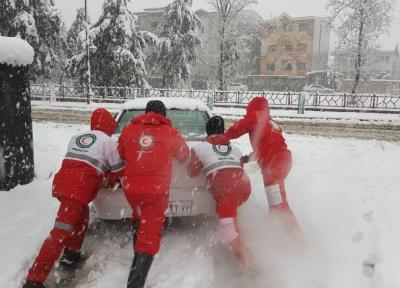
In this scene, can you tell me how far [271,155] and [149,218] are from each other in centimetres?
168

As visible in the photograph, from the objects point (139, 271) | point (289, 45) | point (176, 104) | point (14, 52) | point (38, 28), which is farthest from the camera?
point (289, 45)

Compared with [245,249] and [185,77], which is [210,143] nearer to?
[245,249]

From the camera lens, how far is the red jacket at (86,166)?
11.6 ft

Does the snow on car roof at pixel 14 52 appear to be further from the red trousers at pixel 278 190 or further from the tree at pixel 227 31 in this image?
the tree at pixel 227 31

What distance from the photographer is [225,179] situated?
13.0 ft

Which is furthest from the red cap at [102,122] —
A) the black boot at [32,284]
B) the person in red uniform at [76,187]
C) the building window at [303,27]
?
the building window at [303,27]

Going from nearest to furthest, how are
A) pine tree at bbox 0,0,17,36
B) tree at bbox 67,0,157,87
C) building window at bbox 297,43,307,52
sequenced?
tree at bbox 67,0,157,87 → pine tree at bbox 0,0,17,36 → building window at bbox 297,43,307,52

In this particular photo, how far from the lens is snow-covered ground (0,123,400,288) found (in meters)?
3.67

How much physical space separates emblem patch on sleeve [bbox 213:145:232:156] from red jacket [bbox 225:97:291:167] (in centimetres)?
40

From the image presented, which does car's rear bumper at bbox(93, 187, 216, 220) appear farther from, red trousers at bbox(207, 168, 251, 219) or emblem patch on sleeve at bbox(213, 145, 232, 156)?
emblem patch on sleeve at bbox(213, 145, 232, 156)

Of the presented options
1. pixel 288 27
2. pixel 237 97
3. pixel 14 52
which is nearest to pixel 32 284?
pixel 14 52

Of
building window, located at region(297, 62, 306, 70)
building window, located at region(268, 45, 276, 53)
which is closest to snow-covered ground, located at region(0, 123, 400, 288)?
building window, located at region(297, 62, 306, 70)

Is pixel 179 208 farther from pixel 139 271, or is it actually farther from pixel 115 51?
pixel 115 51

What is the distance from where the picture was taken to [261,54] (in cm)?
5894
